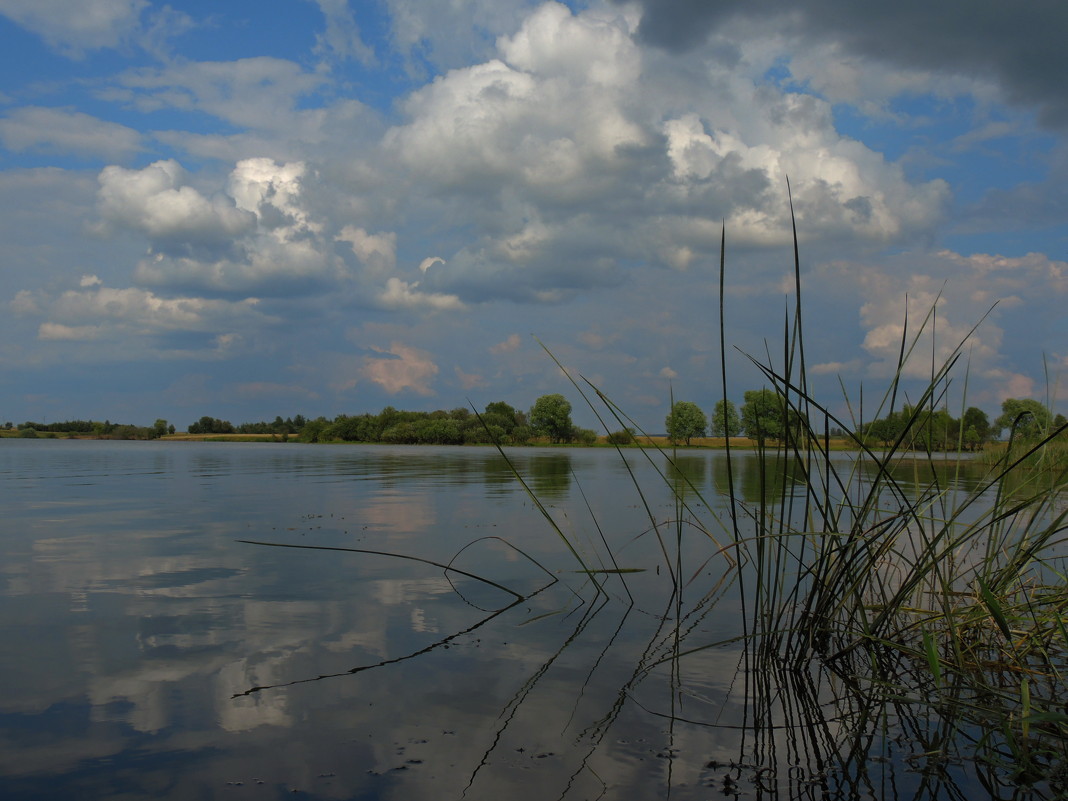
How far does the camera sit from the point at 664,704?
387 cm

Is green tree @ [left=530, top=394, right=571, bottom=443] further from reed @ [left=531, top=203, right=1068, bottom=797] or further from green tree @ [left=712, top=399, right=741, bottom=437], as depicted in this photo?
reed @ [left=531, top=203, right=1068, bottom=797]

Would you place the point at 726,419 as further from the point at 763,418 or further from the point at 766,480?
the point at 766,480

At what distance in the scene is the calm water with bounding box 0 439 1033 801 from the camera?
3.07m

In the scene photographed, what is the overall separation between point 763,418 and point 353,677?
3.06 meters

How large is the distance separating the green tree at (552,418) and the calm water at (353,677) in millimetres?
88856

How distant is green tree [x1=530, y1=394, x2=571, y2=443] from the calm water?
292 ft

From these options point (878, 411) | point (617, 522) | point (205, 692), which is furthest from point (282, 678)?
point (617, 522)

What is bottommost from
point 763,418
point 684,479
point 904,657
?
point 904,657

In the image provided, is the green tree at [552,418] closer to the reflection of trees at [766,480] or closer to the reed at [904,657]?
the reflection of trees at [766,480]

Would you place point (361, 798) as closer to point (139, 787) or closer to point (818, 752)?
point (139, 787)

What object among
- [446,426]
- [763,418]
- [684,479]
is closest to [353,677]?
[684,479]

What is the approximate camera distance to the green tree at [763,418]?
448 centimetres

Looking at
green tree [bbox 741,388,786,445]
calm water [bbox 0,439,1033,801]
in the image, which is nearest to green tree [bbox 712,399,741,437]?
green tree [bbox 741,388,786,445]

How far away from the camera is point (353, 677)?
→ 423 centimetres
